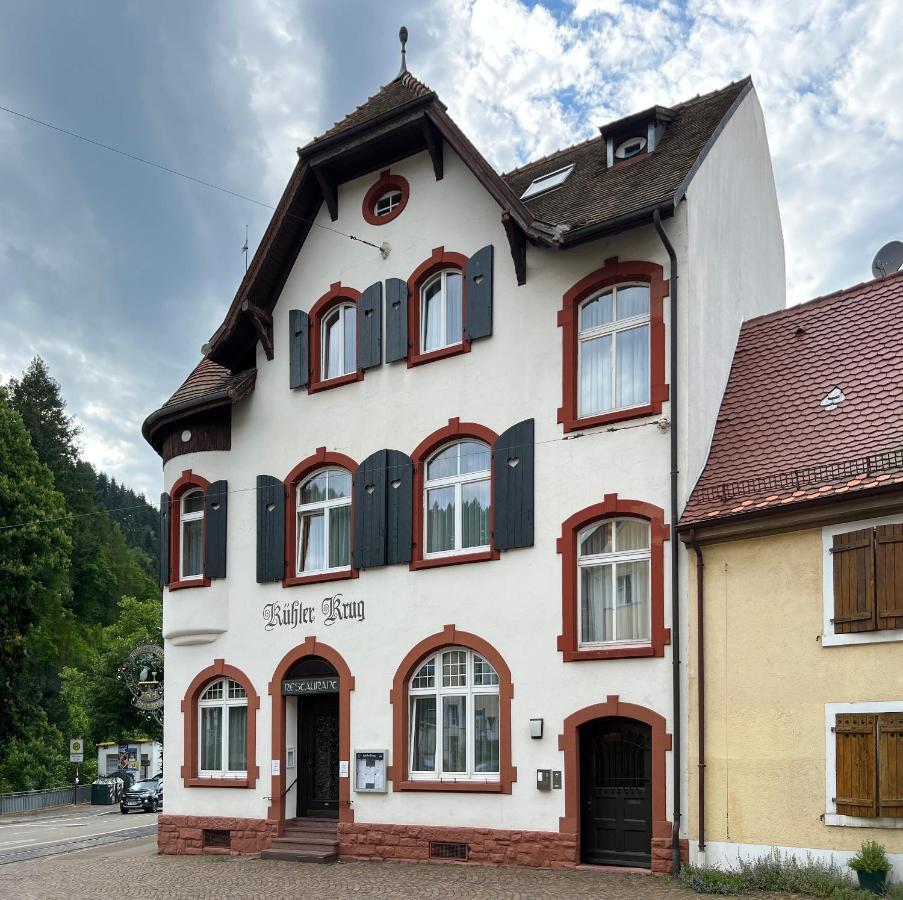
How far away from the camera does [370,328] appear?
2031 centimetres

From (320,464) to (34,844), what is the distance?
12.2 meters

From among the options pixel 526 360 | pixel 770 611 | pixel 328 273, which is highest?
pixel 328 273

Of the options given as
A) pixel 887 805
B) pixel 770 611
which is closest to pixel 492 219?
pixel 770 611

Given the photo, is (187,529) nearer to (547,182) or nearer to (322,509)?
(322,509)

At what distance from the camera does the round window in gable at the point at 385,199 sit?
20.4m

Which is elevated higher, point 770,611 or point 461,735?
point 770,611

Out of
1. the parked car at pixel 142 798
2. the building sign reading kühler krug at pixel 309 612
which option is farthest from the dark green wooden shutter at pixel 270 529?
the parked car at pixel 142 798

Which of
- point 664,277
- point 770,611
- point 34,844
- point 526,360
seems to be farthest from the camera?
point 34,844

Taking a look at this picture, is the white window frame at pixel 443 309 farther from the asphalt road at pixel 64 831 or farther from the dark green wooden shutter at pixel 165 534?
the asphalt road at pixel 64 831

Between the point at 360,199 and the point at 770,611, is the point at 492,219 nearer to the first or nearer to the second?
the point at 360,199

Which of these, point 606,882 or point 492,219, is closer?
point 606,882

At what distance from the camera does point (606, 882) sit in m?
15.3

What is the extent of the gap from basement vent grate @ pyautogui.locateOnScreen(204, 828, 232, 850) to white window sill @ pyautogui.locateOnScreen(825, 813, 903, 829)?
36.3 feet

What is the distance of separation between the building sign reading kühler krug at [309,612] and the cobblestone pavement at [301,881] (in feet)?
12.3
